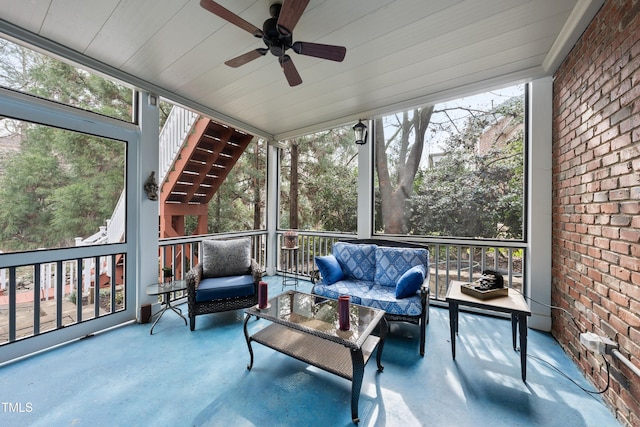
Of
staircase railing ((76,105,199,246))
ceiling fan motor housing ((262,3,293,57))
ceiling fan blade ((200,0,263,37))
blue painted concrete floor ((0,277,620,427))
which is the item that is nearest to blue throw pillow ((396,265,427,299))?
blue painted concrete floor ((0,277,620,427))

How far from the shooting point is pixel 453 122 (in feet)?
10.9

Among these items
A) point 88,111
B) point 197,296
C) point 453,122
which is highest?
point 453,122

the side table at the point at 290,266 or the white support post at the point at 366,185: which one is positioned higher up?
the white support post at the point at 366,185

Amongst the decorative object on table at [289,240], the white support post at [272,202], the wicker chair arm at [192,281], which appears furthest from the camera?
the white support post at [272,202]

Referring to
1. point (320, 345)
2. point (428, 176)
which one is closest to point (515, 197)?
point (428, 176)

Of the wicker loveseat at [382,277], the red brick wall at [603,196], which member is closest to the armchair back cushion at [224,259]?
the wicker loveseat at [382,277]

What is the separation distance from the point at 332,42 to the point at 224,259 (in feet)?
9.16

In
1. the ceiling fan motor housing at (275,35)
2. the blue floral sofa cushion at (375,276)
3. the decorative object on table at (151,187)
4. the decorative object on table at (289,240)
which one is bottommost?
the blue floral sofa cushion at (375,276)

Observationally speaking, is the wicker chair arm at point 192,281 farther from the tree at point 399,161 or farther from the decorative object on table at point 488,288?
the decorative object on table at point 488,288

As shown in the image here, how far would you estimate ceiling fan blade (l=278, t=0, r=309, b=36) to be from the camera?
145 centimetres

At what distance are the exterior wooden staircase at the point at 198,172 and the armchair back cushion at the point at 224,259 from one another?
180 cm

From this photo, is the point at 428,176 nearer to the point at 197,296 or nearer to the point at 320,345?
the point at 320,345

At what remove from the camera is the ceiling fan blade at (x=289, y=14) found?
1453mm

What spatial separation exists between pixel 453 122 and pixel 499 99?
546mm
